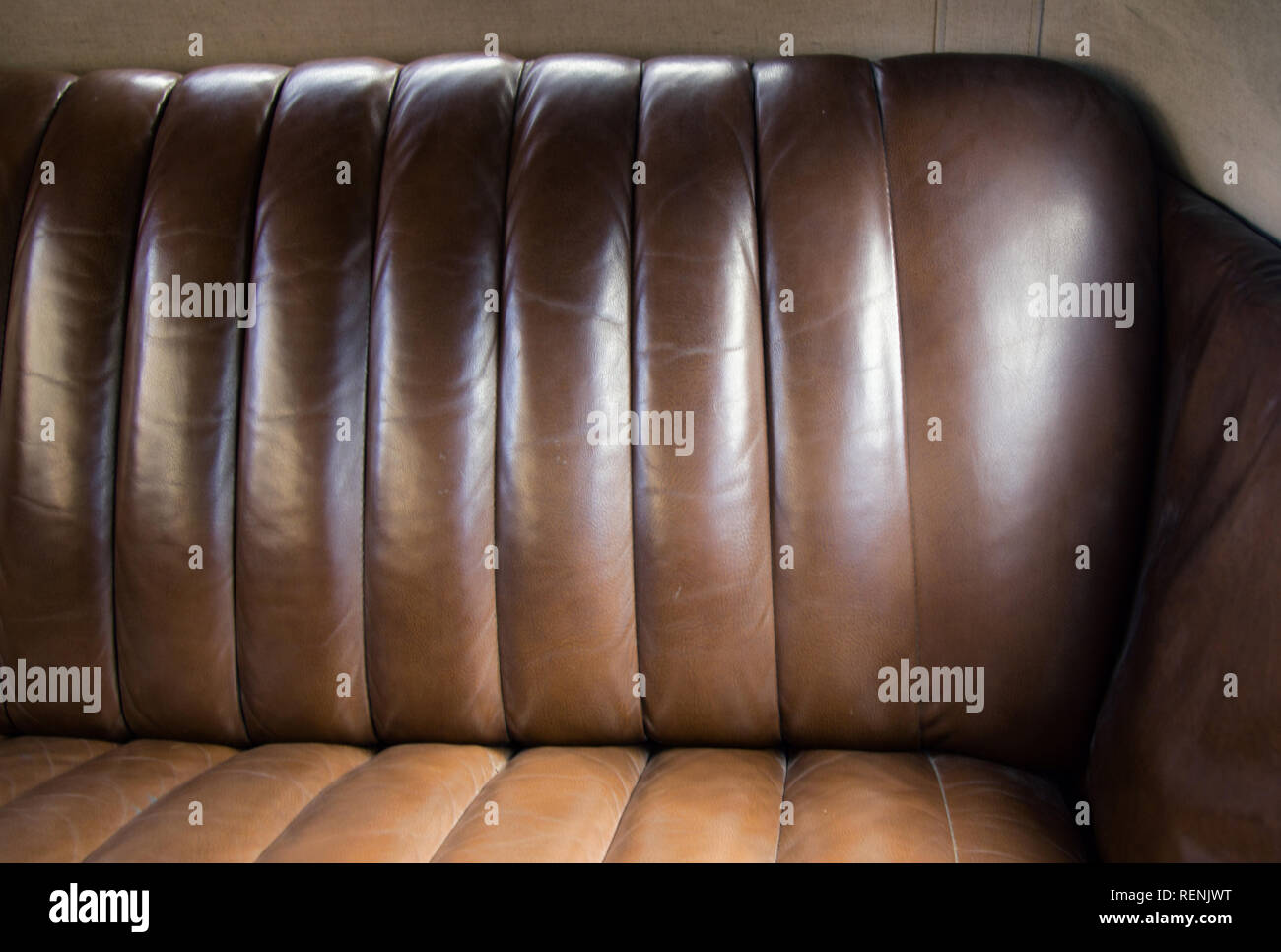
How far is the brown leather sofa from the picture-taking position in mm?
1112

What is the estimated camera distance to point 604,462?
116 centimetres

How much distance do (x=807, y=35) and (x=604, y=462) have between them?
0.72 metres

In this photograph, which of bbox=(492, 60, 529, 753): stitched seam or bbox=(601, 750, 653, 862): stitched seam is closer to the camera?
bbox=(601, 750, 653, 862): stitched seam


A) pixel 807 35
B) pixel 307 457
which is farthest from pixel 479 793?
pixel 807 35

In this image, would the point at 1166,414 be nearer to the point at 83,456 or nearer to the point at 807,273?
the point at 807,273

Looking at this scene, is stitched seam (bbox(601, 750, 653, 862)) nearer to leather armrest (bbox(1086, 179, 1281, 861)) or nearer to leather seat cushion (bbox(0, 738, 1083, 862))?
leather seat cushion (bbox(0, 738, 1083, 862))

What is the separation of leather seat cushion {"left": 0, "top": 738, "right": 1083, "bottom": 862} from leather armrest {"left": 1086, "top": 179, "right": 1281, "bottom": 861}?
13cm

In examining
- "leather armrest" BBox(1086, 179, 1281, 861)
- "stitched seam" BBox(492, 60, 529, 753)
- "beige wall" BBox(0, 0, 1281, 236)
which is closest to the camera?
"leather armrest" BBox(1086, 179, 1281, 861)

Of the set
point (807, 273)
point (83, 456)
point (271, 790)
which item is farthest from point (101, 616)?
point (807, 273)

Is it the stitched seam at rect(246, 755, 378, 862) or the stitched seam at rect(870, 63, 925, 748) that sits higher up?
the stitched seam at rect(870, 63, 925, 748)

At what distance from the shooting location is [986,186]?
1150 mm

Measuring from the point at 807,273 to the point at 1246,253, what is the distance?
473 millimetres

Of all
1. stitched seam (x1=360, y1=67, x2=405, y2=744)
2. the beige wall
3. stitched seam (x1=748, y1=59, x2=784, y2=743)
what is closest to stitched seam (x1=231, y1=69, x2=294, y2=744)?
stitched seam (x1=360, y1=67, x2=405, y2=744)

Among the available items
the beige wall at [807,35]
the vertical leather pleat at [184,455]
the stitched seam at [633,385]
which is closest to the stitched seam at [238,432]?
the vertical leather pleat at [184,455]
